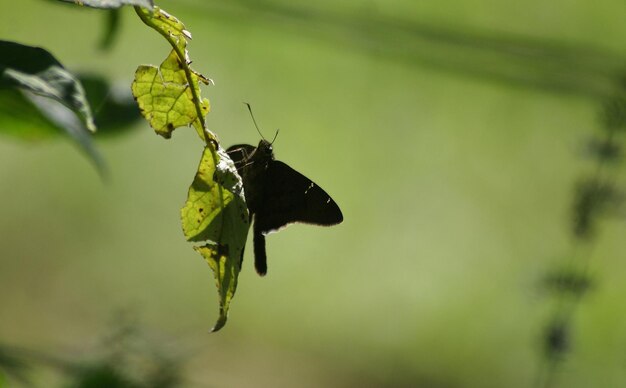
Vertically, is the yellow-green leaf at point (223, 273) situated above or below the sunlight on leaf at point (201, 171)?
below

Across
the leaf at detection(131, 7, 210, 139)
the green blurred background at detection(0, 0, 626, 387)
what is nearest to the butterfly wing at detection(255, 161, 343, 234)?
the leaf at detection(131, 7, 210, 139)

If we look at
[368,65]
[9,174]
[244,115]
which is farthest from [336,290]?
[9,174]

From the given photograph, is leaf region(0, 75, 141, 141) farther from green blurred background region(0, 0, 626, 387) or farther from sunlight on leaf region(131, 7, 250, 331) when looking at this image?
green blurred background region(0, 0, 626, 387)

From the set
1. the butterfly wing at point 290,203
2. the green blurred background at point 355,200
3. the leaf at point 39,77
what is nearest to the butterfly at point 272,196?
the butterfly wing at point 290,203

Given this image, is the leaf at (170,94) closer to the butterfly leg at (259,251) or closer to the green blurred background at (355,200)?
the butterfly leg at (259,251)

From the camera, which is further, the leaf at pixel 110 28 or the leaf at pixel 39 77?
the leaf at pixel 110 28

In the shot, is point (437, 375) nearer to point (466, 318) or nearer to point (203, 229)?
point (466, 318)

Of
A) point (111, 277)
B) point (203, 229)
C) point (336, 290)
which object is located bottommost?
point (203, 229)
